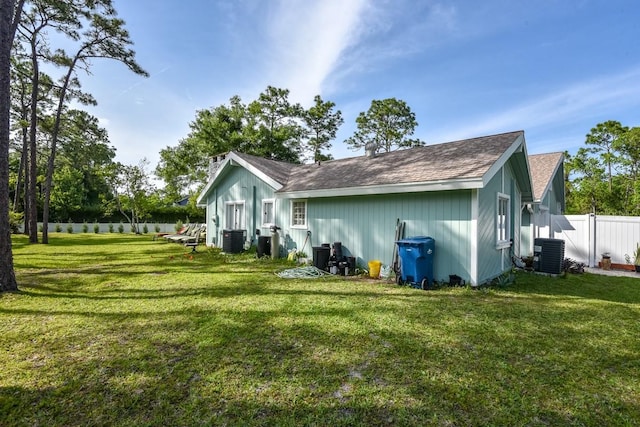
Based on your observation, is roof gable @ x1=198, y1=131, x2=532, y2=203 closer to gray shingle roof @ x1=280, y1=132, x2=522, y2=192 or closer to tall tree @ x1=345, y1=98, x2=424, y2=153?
gray shingle roof @ x1=280, y1=132, x2=522, y2=192

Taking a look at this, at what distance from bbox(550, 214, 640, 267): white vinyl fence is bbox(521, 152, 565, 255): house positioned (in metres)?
0.50

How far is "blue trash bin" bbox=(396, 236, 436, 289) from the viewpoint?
6.52 metres

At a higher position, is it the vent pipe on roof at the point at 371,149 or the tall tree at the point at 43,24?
the tall tree at the point at 43,24

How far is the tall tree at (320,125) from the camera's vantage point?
27.8 metres

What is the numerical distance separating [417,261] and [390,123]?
23830mm

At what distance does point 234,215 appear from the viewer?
43.5 feet

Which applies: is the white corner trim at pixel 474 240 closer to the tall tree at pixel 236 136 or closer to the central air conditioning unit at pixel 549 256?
the central air conditioning unit at pixel 549 256

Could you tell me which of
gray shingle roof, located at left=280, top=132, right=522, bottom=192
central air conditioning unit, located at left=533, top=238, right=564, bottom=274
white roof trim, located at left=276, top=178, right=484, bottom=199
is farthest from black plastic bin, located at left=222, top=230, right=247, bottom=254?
central air conditioning unit, located at left=533, top=238, right=564, bottom=274

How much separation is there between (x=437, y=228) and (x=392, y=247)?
1281 mm

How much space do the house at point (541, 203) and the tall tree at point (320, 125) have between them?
17.7 meters

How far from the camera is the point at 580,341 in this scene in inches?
151

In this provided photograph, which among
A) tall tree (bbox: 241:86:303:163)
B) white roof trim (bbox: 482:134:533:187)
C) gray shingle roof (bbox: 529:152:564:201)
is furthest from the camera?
tall tree (bbox: 241:86:303:163)

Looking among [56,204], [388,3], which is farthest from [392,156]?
[56,204]

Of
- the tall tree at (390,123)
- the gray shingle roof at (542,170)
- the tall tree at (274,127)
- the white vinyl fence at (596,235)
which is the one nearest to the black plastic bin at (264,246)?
the gray shingle roof at (542,170)
